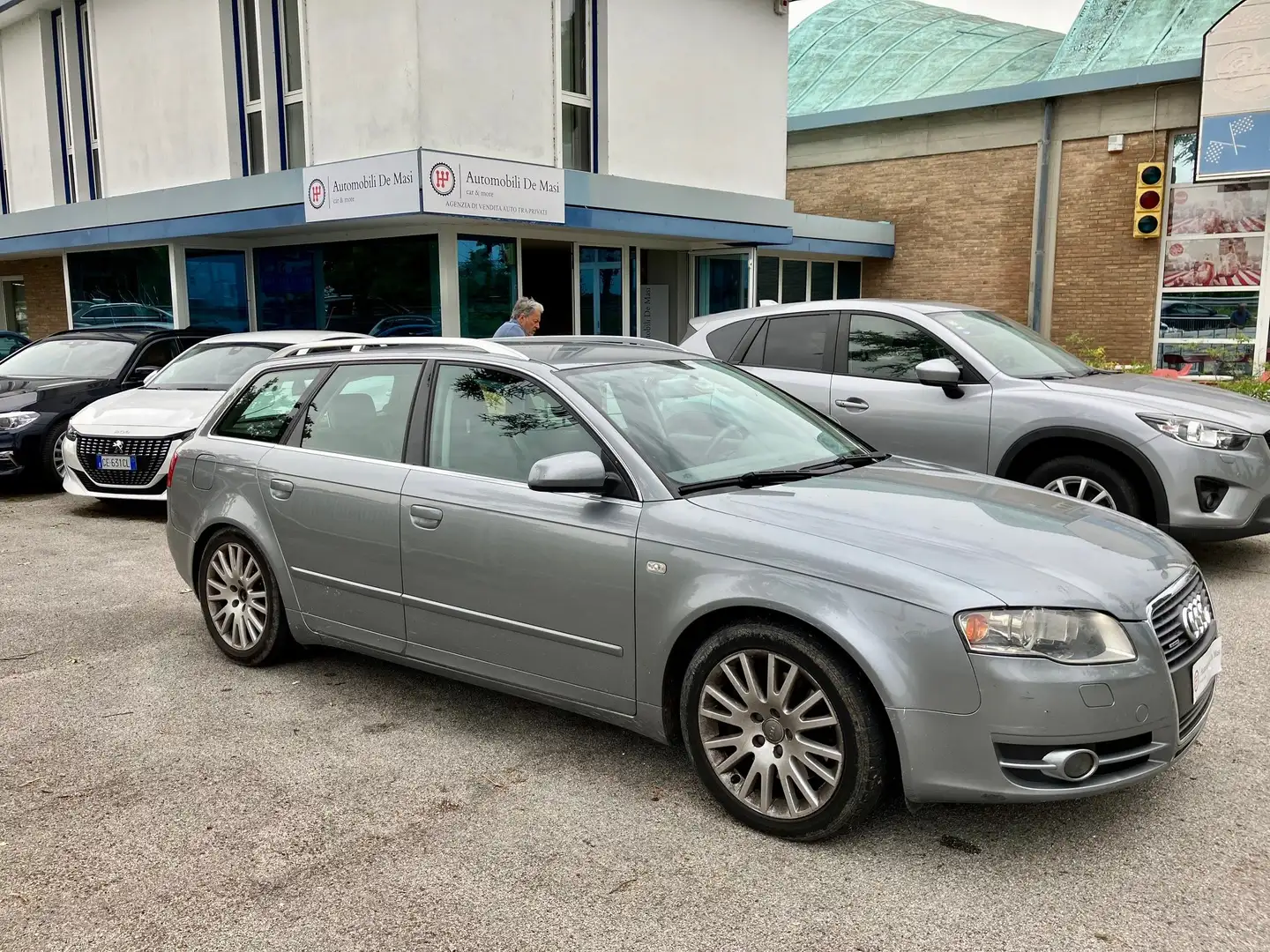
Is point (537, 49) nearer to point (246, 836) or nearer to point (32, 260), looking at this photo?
point (246, 836)

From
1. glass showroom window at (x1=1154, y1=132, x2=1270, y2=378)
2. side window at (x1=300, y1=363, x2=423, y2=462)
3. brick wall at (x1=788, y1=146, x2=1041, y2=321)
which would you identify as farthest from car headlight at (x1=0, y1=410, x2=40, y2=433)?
glass showroom window at (x1=1154, y1=132, x2=1270, y2=378)

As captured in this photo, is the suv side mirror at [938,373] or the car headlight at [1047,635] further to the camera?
the suv side mirror at [938,373]

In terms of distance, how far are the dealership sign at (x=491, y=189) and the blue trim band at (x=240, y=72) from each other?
16.8ft

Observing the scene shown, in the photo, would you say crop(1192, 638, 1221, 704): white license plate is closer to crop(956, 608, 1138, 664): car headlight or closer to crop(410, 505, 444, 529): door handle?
crop(956, 608, 1138, 664): car headlight

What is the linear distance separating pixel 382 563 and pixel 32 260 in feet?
66.5

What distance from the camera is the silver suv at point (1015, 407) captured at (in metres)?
6.30

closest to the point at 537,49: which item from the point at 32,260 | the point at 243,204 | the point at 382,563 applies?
the point at 243,204

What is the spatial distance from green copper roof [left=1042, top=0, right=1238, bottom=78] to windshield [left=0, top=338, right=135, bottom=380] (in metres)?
16.5

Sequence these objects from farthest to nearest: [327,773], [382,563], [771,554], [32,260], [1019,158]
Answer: [32,260], [1019,158], [382,563], [327,773], [771,554]

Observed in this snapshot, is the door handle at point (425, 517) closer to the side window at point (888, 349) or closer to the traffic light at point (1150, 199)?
the side window at point (888, 349)

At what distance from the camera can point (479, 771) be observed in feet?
13.1

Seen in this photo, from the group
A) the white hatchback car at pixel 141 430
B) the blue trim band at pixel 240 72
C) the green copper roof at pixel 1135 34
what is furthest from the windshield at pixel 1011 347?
the green copper roof at pixel 1135 34

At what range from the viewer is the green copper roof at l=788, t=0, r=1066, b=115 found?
73.0ft

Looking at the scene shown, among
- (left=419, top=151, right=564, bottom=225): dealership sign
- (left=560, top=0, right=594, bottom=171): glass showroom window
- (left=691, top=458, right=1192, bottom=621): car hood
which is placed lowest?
(left=691, top=458, right=1192, bottom=621): car hood
